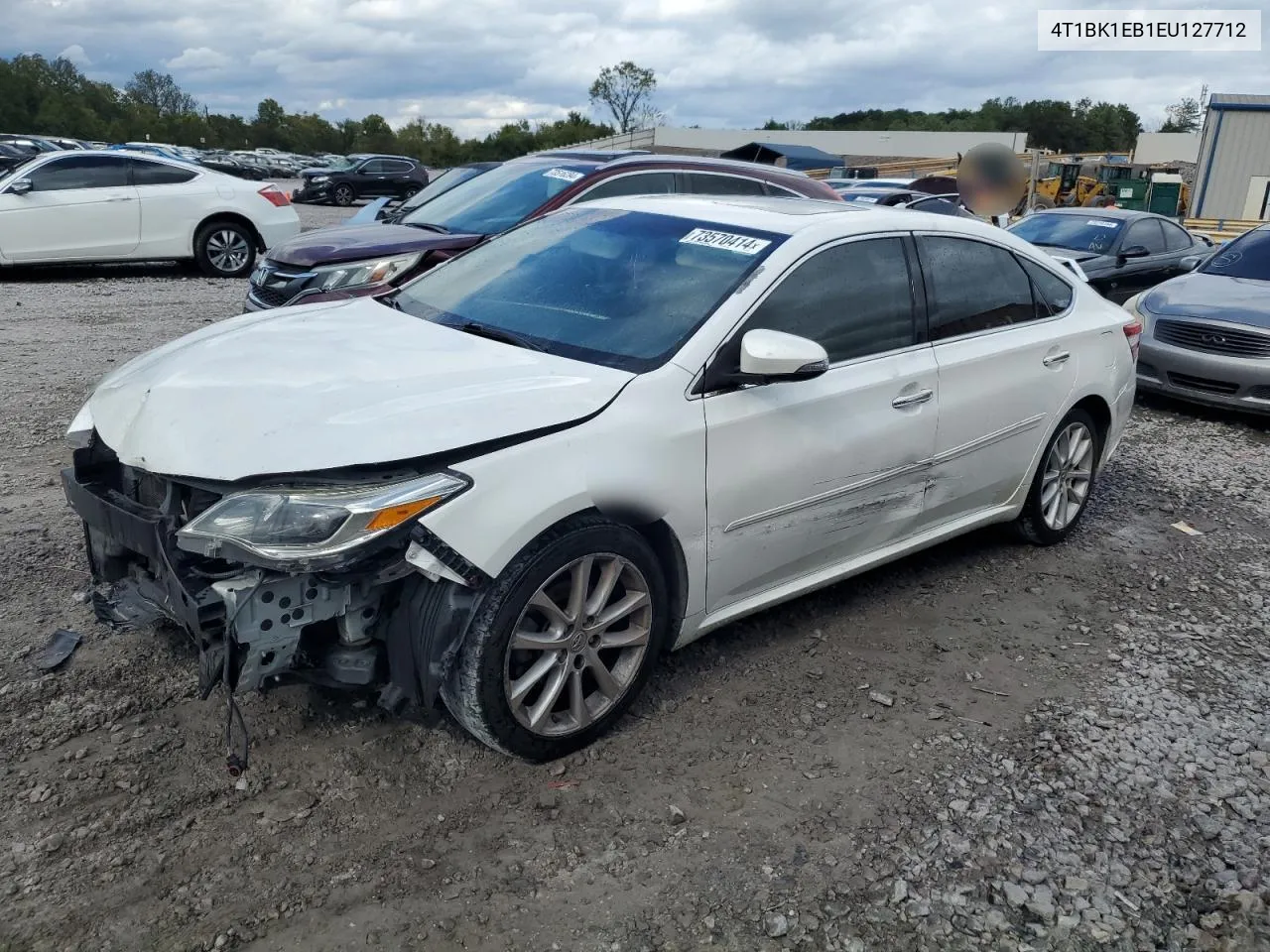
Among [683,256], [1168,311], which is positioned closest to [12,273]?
[683,256]

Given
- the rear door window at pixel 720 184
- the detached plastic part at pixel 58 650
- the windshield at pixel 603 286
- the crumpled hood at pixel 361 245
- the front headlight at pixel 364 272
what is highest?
the rear door window at pixel 720 184

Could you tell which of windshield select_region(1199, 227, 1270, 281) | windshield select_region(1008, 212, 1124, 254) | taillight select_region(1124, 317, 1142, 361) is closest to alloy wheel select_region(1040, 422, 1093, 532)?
taillight select_region(1124, 317, 1142, 361)

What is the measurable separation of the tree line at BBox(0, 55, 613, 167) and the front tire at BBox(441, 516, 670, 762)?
71727mm

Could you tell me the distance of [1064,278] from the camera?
501cm

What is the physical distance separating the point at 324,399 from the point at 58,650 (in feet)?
5.14

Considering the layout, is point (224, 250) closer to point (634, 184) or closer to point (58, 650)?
point (634, 184)

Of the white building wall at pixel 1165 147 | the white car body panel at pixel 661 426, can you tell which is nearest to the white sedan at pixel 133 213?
the white car body panel at pixel 661 426

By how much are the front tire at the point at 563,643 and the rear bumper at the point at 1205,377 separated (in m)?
6.34

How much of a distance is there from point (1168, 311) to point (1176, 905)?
677cm

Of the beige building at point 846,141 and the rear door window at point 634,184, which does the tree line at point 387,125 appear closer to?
the beige building at point 846,141

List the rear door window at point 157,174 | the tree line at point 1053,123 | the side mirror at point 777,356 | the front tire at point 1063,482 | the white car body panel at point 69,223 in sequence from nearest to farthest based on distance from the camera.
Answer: the side mirror at point 777,356
the front tire at point 1063,482
the white car body panel at point 69,223
the rear door window at point 157,174
the tree line at point 1053,123

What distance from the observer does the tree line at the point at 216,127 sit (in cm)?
7094

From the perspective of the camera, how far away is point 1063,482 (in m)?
5.06

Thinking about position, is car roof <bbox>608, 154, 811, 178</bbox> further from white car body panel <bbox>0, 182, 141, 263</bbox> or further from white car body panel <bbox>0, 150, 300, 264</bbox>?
white car body panel <bbox>0, 182, 141, 263</bbox>
